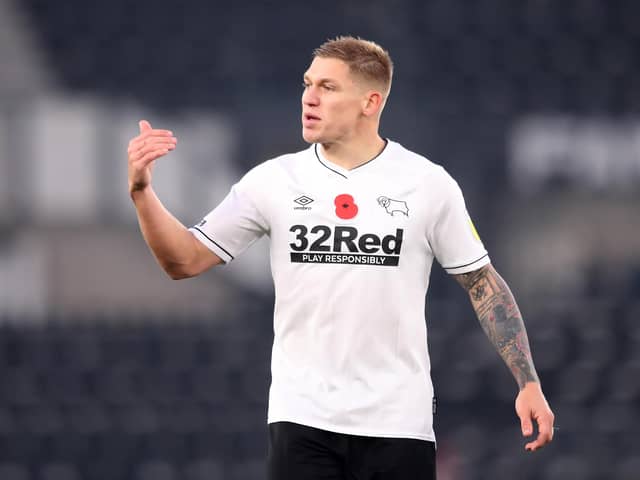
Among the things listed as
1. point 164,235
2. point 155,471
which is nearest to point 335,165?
point 164,235

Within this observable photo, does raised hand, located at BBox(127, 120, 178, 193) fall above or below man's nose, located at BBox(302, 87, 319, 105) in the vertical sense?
below

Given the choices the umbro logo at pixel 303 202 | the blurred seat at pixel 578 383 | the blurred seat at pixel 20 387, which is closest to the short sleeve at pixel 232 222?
the umbro logo at pixel 303 202

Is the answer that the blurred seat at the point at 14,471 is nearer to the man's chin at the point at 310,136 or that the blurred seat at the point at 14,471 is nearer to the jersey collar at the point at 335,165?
the jersey collar at the point at 335,165

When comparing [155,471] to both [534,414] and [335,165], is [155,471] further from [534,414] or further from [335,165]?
[534,414]

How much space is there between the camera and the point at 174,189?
14.3m

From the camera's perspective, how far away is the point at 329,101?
3914 millimetres

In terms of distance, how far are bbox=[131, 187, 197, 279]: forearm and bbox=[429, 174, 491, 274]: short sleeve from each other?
0.71 m

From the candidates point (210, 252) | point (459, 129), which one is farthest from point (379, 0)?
point (210, 252)

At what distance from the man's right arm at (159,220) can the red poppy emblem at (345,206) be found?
0.40 m

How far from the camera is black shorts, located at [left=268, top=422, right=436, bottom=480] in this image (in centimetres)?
376

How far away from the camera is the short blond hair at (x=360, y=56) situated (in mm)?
3932

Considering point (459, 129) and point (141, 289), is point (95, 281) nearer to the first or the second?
point (141, 289)

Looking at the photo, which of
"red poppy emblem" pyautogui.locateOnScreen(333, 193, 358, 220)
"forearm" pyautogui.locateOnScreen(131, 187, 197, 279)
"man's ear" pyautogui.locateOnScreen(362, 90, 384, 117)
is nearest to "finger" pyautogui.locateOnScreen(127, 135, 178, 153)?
"forearm" pyautogui.locateOnScreen(131, 187, 197, 279)

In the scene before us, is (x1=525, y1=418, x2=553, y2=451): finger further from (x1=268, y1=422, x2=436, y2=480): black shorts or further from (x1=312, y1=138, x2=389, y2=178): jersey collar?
(x1=312, y1=138, x2=389, y2=178): jersey collar
